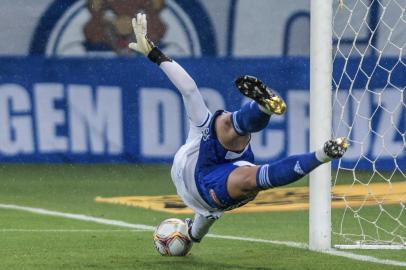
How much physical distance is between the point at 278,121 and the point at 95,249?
557 cm

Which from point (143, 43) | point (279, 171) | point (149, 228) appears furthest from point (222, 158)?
point (149, 228)

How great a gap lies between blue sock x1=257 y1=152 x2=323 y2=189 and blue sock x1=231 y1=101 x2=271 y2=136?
0.30 meters

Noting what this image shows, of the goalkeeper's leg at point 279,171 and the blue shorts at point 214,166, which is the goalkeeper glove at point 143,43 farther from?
the goalkeeper's leg at point 279,171

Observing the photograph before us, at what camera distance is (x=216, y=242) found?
831 cm

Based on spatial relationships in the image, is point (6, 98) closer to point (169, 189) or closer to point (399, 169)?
point (169, 189)

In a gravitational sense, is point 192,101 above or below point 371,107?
above

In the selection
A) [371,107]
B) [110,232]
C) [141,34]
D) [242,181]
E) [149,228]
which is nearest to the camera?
[242,181]

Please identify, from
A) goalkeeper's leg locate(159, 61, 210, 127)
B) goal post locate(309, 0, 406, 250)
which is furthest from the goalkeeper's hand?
goal post locate(309, 0, 406, 250)

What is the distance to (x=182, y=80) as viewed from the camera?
7.46 metres

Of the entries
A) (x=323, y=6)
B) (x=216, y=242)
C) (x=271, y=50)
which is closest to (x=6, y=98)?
(x=271, y=50)

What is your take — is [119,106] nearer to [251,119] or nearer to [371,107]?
[371,107]

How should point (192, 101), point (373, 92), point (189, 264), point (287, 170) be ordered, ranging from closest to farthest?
1. point (287, 170)
2. point (189, 264)
3. point (192, 101)
4. point (373, 92)

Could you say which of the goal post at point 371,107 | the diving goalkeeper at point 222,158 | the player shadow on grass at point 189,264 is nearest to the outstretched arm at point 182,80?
the diving goalkeeper at point 222,158

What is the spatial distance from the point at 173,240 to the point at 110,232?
1.32m
